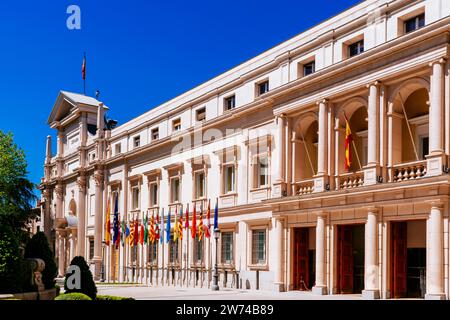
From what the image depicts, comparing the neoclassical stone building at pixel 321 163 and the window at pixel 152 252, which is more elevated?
the neoclassical stone building at pixel 321 163

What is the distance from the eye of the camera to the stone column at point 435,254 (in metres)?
22.5

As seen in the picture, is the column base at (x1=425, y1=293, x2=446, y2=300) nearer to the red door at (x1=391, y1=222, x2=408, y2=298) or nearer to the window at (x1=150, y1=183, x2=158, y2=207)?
the red door at (x1=391, y1=222, x2=408, y2=298)

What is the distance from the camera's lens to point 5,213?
159ft

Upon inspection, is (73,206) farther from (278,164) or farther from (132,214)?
(278,164)

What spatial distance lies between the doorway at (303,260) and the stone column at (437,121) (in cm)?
928

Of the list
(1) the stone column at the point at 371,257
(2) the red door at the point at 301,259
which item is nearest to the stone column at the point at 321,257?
(2) the red door at the point at 301,259

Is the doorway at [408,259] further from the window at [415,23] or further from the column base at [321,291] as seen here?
the window at [415,23]

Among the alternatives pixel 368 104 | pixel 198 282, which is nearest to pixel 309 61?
pixel 368 104

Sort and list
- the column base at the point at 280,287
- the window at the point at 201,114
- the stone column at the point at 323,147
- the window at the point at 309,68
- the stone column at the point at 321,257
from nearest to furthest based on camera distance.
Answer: the stone column at the point at 321,257, the stone column at the point at 323,147, the column base at the point at 280,287, the window at the point at 309,68, the window at the point at 201,114

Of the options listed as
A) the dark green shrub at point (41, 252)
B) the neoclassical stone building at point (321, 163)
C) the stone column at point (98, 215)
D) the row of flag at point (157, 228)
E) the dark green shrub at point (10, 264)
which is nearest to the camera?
the dark green shrub at point (10, 264)

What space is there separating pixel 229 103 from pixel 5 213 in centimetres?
2208

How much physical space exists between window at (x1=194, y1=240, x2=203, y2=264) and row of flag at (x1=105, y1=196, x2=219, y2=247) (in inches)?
15.7

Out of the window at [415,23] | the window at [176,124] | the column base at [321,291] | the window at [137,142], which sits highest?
the window at [415,23]
